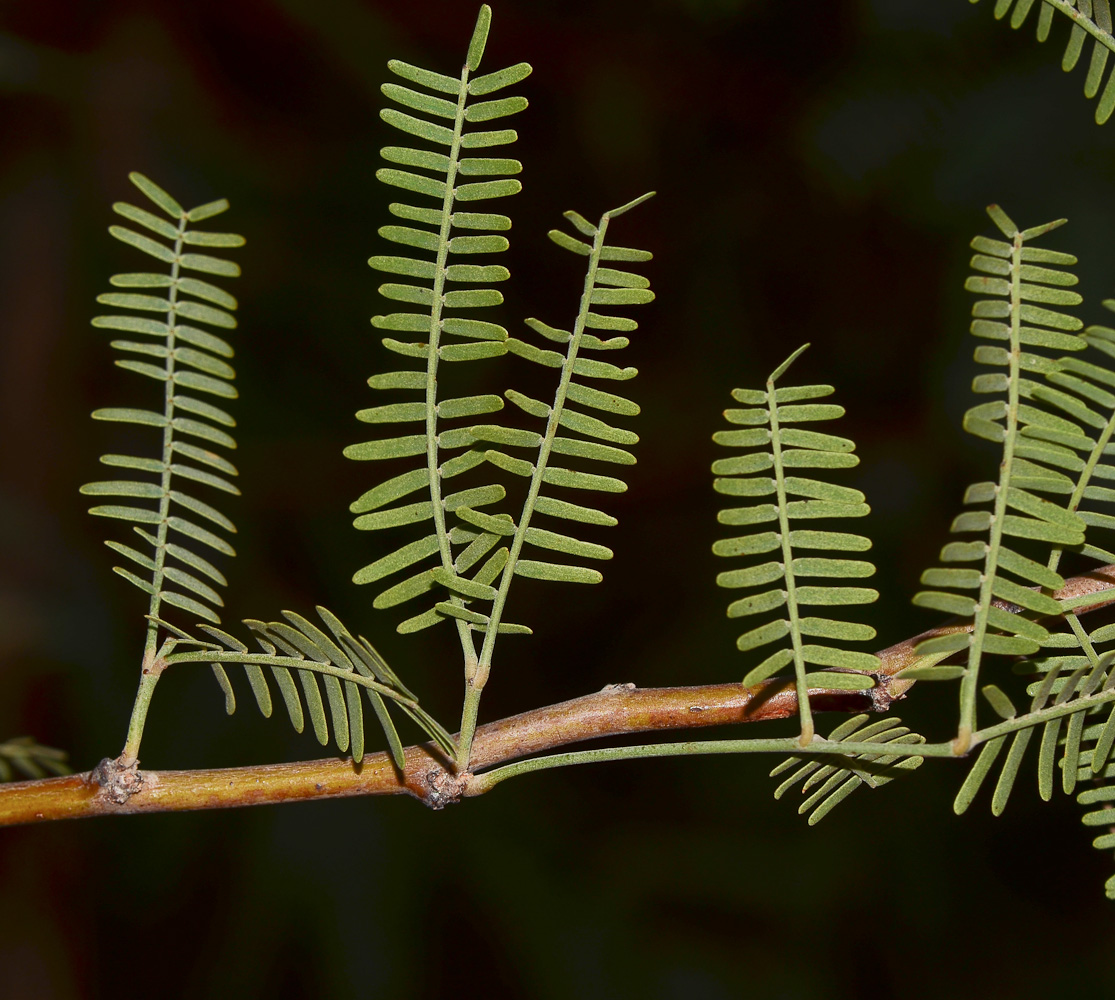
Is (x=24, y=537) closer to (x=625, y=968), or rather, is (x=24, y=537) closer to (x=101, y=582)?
(x=101, y=582)

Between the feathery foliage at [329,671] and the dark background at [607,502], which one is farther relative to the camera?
the dark background at [607,502]

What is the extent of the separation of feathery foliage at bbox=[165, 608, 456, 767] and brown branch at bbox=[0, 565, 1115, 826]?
2cm

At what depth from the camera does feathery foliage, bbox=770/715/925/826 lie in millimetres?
350

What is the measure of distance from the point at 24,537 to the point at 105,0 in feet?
2.84

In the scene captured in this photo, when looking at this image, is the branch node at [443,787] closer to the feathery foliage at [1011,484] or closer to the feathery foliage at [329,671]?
the feathery foliage at [329,671]

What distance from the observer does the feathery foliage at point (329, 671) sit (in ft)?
1.14

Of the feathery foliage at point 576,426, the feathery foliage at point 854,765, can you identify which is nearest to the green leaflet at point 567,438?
the feathery foliage at point 576,426

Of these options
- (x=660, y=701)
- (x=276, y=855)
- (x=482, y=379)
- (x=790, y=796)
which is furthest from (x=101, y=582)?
(x=660, y=701)

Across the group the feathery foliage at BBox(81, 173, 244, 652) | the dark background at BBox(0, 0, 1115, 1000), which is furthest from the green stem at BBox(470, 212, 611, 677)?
the dark background at BBox(0, 0, 1115, 1000)

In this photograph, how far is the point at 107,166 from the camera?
1488 millimetres

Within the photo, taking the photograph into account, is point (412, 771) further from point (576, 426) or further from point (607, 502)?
point (607, 502)

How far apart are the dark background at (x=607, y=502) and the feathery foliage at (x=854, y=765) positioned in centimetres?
98

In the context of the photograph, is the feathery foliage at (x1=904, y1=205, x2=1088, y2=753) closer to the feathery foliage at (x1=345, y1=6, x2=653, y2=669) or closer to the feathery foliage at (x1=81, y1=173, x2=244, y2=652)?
the feathery foliage at (x1=345, y1=6, x2=653, y2=669)

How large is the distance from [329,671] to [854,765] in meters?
0.20
